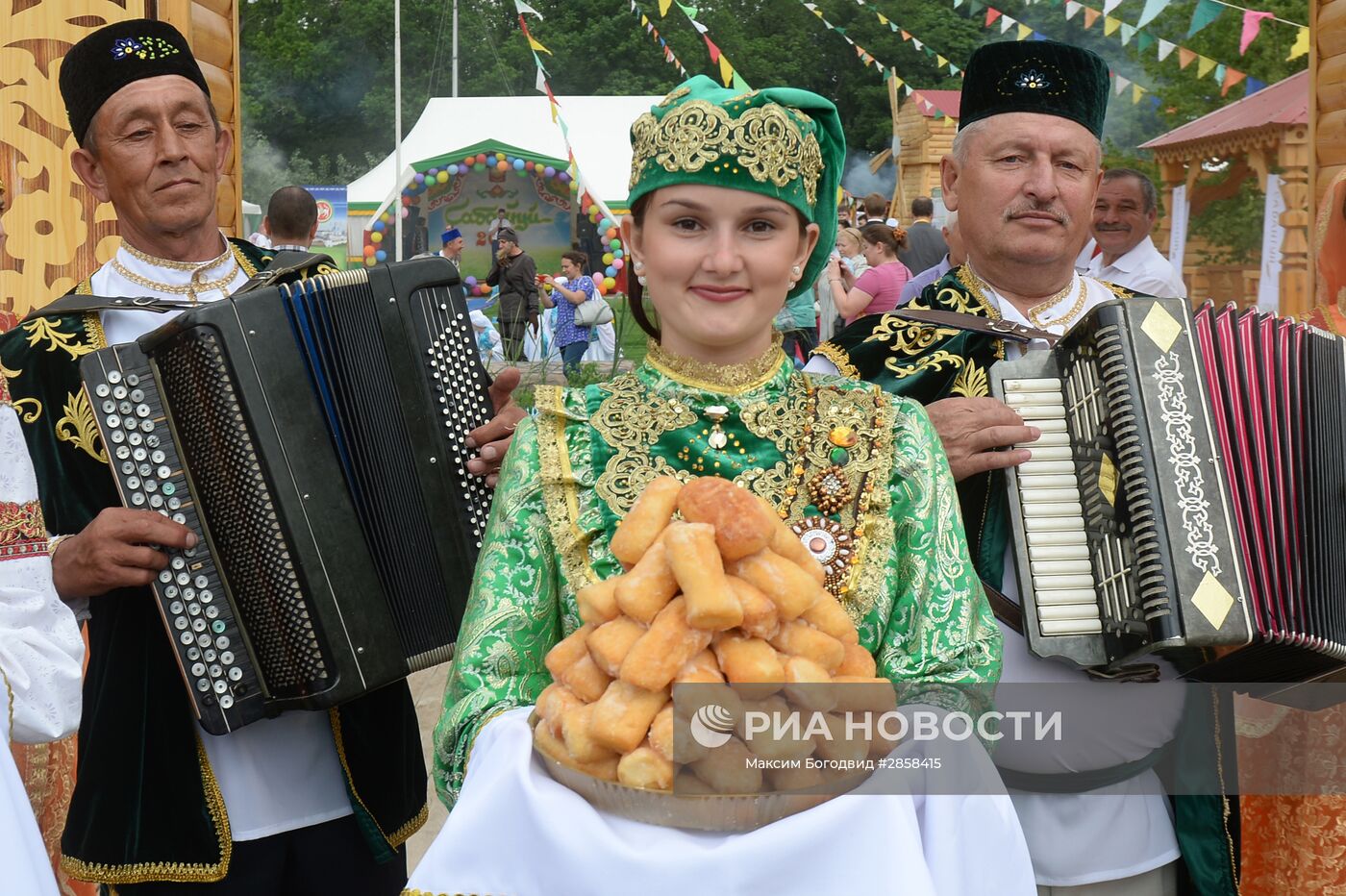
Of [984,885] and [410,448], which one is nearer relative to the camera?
[984,885]

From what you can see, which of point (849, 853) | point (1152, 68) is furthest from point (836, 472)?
point (1152, 68)

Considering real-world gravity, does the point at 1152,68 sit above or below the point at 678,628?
above

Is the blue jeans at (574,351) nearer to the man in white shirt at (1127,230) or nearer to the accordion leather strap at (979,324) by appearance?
the man in white shirt at (1127,230)

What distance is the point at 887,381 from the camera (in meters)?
2.65

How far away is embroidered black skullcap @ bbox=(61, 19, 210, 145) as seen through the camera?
2.79 metres

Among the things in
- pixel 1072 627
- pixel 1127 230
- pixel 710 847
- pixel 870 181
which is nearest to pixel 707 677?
pixel 710 847

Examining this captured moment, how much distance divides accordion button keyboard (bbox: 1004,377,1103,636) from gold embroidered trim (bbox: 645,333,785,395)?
0.68 m

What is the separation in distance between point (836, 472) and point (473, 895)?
0.76 meters

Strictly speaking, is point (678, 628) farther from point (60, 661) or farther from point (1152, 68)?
point (1152, 68)

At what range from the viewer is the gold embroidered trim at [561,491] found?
1749mm

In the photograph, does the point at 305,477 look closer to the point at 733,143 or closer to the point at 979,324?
the point at 733,143

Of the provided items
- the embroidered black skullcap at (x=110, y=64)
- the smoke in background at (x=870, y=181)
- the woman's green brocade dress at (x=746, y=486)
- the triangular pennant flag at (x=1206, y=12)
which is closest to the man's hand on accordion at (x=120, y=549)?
the woman's green brocade dress at (x=746, y=486)

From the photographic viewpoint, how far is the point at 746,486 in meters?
1.78

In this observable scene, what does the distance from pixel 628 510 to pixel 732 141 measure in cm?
52
